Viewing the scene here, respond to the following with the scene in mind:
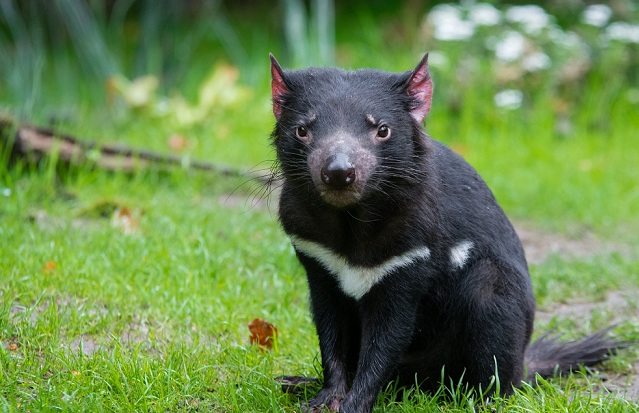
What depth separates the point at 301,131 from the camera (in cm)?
308

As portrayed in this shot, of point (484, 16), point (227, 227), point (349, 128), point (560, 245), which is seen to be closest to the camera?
point (349, 128)

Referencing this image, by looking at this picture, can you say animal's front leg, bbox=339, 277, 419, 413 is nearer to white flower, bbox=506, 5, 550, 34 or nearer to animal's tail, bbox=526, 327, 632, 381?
animal's tail, bbox=526, 327, 632, 381

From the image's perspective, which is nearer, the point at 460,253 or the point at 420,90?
the point at 420,90

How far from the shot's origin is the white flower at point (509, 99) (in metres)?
7.98

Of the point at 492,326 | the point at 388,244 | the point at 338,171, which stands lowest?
the point at 492,326

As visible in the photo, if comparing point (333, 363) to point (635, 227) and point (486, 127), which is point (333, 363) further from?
point (486, 127)

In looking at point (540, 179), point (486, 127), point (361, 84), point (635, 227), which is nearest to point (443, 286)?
point (361, 84)

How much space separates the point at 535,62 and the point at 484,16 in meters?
0.66

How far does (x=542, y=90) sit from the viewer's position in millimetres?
8172

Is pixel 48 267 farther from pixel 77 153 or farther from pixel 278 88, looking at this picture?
pixel 77 153

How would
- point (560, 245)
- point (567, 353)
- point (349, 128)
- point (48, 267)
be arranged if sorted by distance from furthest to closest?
point (560, 245)
point (48, 267)
point (567, 353)
point (349, 128)

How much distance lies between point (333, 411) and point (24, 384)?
1.10 metres

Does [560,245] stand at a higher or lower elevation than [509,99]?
lower

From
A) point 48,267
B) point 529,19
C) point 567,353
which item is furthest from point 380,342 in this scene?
point 529,19
